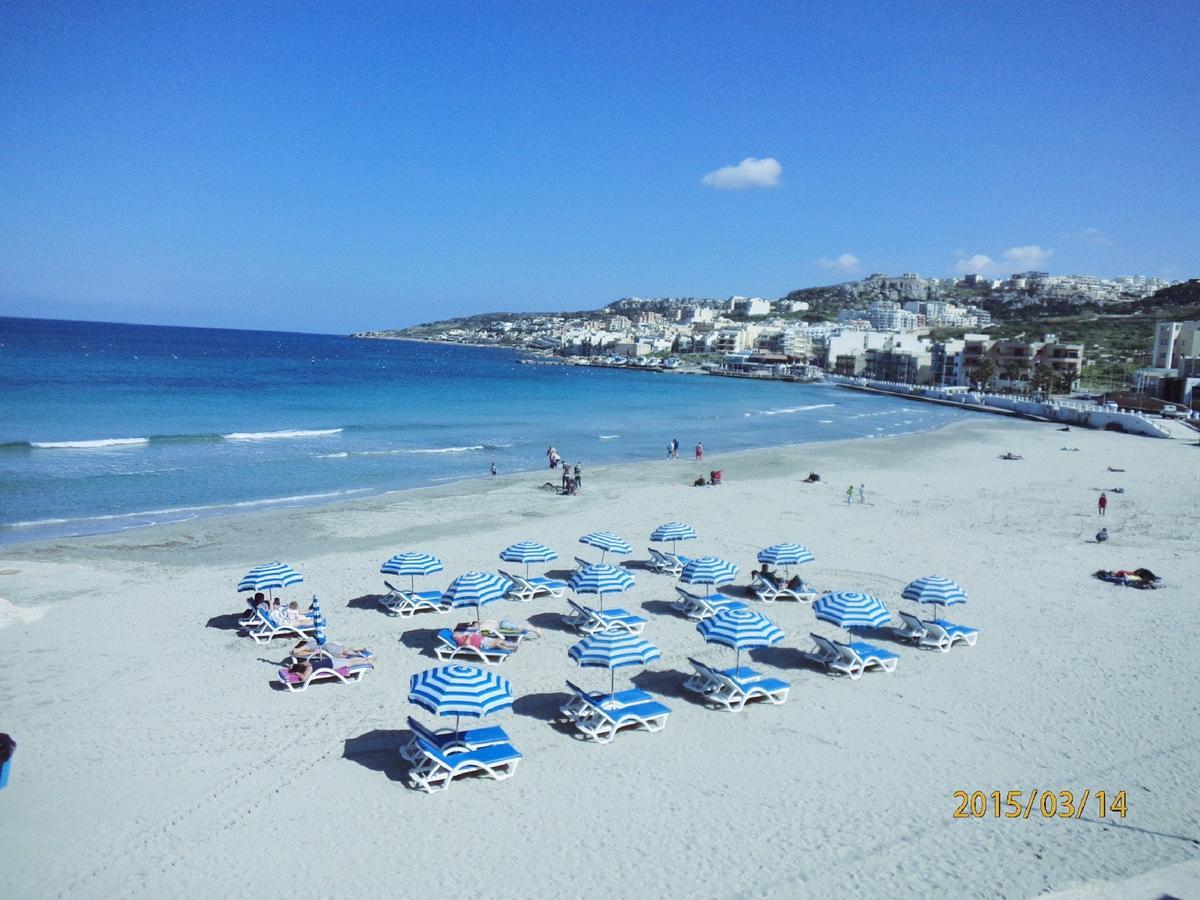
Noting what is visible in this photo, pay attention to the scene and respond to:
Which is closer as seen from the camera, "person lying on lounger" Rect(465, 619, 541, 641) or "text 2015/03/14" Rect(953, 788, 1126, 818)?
"text 2015/03/14" Rect(953, 788, 1126, 818)

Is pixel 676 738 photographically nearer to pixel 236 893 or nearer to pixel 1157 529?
pixel 236 893

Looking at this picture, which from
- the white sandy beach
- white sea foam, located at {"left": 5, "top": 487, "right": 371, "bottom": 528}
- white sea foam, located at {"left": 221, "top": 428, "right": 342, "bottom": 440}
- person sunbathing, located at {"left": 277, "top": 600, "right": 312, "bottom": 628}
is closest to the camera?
the white sandy beach

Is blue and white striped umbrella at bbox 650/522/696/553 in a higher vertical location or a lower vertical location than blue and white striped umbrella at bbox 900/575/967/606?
lower

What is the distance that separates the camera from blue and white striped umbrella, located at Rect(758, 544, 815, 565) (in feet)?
54.7

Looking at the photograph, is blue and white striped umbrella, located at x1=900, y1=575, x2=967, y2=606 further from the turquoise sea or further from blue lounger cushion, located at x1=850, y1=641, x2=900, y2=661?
the turquoise sea

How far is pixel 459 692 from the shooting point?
9773 millimetres

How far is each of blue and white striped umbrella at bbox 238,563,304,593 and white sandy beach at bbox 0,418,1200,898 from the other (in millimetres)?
773

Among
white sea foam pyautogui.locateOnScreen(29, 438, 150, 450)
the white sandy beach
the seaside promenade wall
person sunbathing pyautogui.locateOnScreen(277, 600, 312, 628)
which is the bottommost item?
the seaside promenade wall

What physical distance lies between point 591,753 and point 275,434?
36.8 meters

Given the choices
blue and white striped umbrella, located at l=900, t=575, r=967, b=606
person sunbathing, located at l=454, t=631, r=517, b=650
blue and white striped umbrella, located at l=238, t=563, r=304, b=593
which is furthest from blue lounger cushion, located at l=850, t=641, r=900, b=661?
blue and white striped umbrella, located at l=238, t=563, r=304, b=593

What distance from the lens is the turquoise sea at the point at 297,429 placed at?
26.9 meters

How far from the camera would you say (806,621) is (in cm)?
1499

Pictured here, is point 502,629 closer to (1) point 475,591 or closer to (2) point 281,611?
(1) point 475,591

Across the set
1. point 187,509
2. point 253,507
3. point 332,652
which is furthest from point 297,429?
point 332,652
